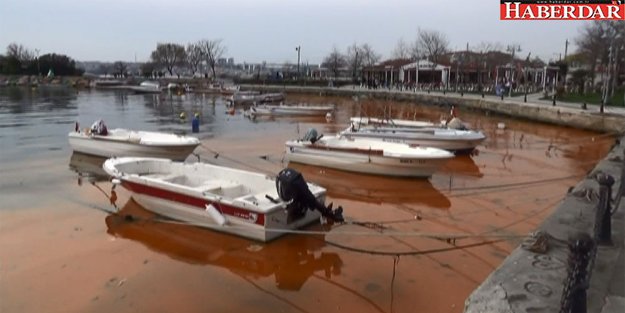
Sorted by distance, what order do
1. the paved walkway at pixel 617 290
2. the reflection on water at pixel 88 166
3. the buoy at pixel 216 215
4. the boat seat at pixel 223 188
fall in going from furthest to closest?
the reflection on water at pixel 88 166, the boat seat at pixel 223 188, the buoy at pixel 216 215, the paved walkway at pixel 617 290

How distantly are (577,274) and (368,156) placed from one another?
11.4 m

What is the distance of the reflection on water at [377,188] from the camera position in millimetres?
12773

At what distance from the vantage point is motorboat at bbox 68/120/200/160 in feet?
53.4

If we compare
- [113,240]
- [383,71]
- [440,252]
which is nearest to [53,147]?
[113,240]

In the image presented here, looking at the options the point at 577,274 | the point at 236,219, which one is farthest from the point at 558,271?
the point at 236,219

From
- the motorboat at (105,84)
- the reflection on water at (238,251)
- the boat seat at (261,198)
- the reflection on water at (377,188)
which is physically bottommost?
the reflection on water at (238,251)

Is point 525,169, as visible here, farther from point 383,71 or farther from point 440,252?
point 383,71

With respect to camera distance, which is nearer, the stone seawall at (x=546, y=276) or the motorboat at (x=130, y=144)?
the stone seawall at (x=546, y=276)

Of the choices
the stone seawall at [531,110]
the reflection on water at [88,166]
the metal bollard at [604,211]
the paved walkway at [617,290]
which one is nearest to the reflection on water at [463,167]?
the stone seawall at [531,110]

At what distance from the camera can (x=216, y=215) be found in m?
9.21

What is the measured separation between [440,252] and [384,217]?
247 centimetres

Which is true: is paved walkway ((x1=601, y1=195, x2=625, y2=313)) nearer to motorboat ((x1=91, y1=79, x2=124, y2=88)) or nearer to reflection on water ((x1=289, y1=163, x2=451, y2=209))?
reflection on water ((x1=289, y1=163, x2=451, y2=209))

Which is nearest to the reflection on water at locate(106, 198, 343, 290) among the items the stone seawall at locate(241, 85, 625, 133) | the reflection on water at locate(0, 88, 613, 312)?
the reflection on water at locate(0, 88, 613, 312)

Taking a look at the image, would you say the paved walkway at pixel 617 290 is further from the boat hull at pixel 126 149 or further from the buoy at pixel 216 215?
the boat hull at pixel 126 149
